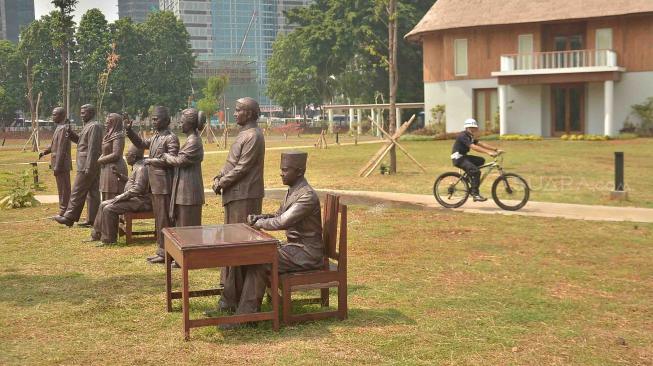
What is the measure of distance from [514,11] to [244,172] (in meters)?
36.1

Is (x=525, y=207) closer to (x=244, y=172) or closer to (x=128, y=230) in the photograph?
(x=128, y=230)

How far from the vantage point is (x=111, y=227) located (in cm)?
1208

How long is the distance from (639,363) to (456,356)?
144 centimetres

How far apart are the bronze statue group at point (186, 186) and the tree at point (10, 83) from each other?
207 ft

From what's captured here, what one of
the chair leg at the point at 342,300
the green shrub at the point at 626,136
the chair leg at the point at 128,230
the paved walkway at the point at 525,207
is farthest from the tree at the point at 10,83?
the chair leg at the point at 342,300

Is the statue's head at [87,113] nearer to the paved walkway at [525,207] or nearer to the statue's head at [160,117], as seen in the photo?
the statue's head at [160,117]

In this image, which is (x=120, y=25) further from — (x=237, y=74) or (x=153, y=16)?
(x=237, y=74)

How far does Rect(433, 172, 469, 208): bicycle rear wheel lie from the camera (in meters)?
15.8

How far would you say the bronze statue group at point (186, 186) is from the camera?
723 cm

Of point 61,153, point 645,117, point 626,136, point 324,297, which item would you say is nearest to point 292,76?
point 645,117

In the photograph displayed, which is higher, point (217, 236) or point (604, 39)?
point (604, 39)

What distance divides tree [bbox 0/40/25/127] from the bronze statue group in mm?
63178

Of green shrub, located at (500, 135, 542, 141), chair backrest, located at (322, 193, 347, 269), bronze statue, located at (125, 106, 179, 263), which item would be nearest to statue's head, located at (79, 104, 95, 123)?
bronze statue, located at (125, 106, 179, 263)

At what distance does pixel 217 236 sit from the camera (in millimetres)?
6988
